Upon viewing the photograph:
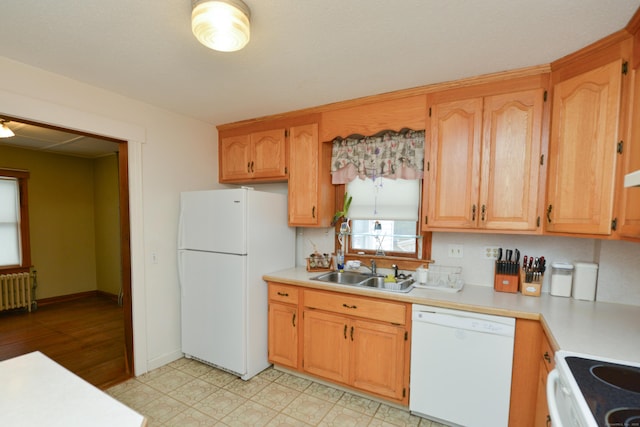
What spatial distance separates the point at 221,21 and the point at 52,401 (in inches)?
60.1

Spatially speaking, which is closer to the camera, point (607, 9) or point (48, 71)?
point (607, 9)

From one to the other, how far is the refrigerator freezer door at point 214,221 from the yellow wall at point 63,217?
276 centimetres

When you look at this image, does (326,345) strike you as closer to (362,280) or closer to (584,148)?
(362,280)

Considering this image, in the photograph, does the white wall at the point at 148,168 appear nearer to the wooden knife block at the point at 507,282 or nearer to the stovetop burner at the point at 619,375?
the wooden knife block at the point at 507,282

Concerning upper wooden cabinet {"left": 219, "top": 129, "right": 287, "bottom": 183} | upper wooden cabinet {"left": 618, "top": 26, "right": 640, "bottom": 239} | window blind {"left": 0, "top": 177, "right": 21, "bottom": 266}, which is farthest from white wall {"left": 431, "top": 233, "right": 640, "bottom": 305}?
window blind {"left": 0, "top": 177, "right": 21, "bottom": 266}

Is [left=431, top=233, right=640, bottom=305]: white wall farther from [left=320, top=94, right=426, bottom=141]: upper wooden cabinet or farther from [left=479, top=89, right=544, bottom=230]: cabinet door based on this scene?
[left=320, top=94, right=426, bottom=141]: upper wooden cabinet

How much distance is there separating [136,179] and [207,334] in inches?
60.0

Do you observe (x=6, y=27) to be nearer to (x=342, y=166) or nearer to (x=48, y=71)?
(x=48, y=71)

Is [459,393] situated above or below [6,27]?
below

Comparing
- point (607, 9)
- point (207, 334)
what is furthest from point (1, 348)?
point (607, 9)

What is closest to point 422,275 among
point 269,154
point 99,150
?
point 269,154

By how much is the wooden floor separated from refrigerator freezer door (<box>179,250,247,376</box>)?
651 millimetres

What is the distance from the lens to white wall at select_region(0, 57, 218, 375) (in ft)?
6.88

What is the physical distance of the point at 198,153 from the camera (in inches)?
121
